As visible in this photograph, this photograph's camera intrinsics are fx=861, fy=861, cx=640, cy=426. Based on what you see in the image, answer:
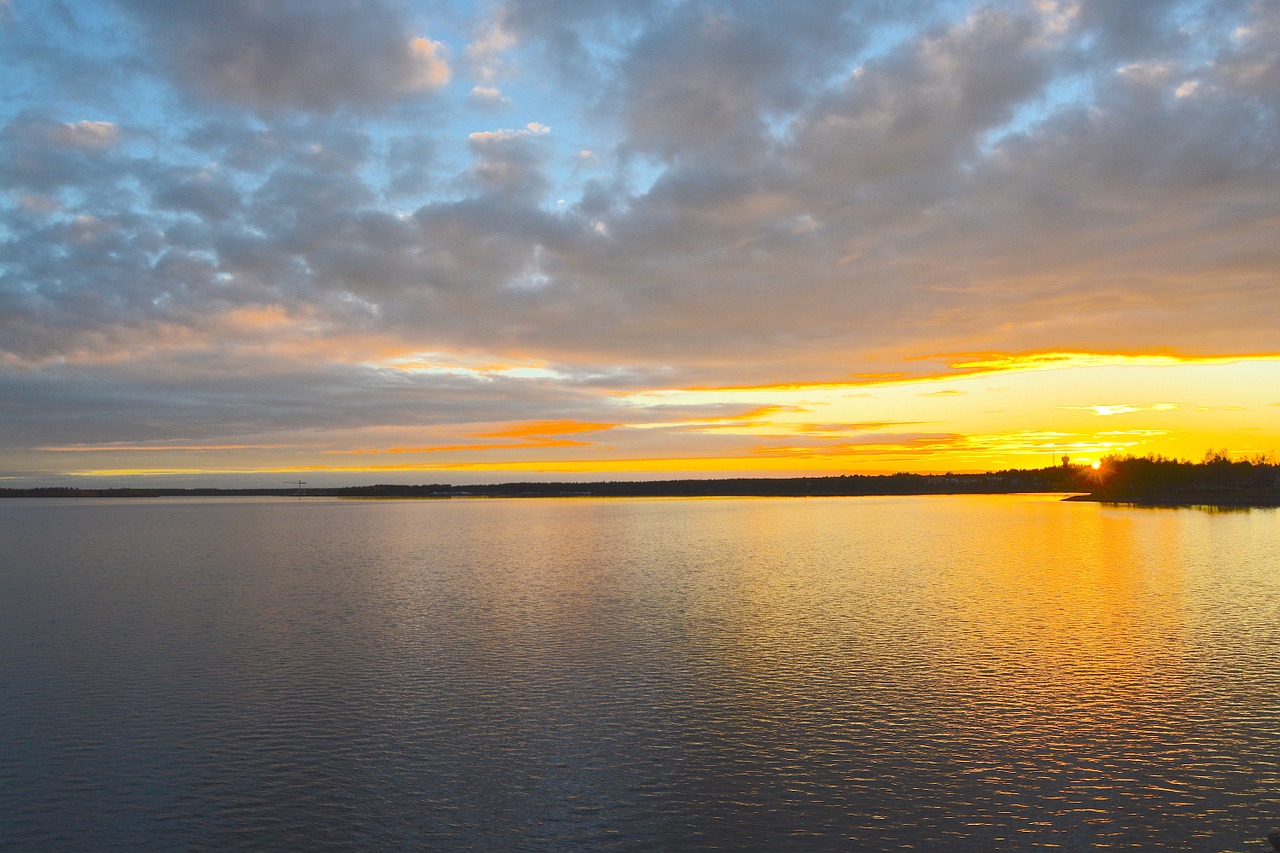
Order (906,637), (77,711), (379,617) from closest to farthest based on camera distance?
(77,711) < (906,637) < (379,617)

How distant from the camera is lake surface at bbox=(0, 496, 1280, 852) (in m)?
14.2

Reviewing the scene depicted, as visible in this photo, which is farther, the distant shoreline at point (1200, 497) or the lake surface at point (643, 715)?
the distant shoreline at point (1200, 497)

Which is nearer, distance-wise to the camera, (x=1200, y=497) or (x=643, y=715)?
(x=643, y=715)

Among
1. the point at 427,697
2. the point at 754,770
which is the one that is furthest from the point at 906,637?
the point at 427,697

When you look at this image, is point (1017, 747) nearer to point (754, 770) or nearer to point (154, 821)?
point (754, 770)

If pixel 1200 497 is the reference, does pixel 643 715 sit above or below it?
below

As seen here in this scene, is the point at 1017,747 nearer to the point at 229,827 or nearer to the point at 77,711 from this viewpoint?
the point at 229,827

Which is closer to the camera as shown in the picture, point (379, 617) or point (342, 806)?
point (342, 806)

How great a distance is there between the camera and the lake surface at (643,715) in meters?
14.2

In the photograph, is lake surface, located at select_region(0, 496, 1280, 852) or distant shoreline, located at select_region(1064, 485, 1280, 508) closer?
lake surface, located at select_region(0, 496, 1280, 852)

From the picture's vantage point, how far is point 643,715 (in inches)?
779

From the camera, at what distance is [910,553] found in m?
59.7

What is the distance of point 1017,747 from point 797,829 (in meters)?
6.36

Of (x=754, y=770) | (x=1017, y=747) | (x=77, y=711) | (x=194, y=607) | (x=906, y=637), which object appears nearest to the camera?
(x=754, y=770)
